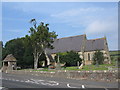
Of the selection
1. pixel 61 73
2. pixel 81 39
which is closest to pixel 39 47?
pixel 61 73

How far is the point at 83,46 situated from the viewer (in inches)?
2645

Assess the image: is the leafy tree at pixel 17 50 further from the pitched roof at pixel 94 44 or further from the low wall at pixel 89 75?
the pitched roof at pixel 94 44

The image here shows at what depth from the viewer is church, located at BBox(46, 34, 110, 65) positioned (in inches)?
2549

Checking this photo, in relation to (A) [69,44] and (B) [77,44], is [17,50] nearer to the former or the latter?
(A) [69,44]

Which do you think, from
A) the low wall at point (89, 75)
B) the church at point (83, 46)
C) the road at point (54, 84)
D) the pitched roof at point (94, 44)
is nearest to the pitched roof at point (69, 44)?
the church at point (83, 46)

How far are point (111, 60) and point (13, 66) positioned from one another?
1561 inches

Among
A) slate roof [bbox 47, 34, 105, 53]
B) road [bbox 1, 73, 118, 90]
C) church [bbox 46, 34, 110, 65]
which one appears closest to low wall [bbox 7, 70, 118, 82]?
road [bbox 1, 73, 118, 90]

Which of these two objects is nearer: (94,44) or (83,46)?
(94,44)

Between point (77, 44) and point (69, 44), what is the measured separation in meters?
3.68

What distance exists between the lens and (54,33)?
43469 mm

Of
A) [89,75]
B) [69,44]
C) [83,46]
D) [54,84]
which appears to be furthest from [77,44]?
[54,84]

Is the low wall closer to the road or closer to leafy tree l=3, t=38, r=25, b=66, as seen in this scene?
the road

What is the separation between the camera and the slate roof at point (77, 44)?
65.9 m

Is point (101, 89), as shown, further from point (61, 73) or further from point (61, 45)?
point (61, 45)
